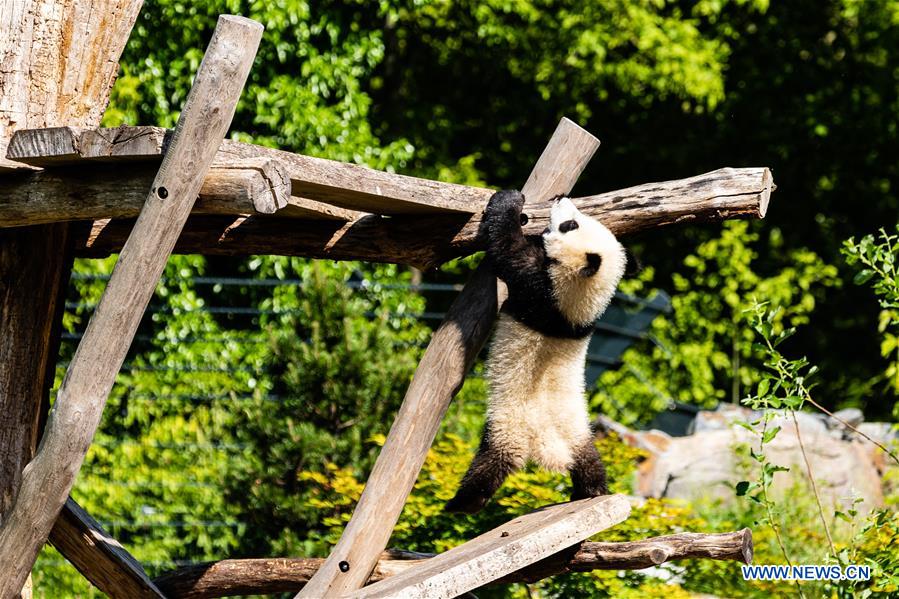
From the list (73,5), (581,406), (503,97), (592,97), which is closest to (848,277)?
(592,97)

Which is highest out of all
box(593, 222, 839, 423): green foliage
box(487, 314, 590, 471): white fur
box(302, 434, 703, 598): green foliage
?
box(487, 314, 590, 471): white fur

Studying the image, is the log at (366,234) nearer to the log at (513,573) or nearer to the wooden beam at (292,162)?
the wooden beam at (292,162)

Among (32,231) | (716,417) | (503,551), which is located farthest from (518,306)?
(716,417)

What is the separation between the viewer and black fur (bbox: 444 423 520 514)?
394cm

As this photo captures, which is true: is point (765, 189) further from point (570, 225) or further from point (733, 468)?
point (733, 468)

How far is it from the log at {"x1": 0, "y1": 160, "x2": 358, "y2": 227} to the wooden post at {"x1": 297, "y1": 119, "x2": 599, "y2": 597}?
0.71 m

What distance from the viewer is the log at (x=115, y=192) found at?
3053 millimetres

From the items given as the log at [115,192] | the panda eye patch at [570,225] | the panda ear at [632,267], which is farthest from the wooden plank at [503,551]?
the log at [115,192]

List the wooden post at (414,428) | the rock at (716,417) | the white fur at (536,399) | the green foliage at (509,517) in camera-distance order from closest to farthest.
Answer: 1. the wooden post at (414,428)
2. the white fur at (536,399)
3. the green foliage at (509,517)
4. the rock at (716,417)

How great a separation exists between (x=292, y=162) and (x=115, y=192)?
0.54 m

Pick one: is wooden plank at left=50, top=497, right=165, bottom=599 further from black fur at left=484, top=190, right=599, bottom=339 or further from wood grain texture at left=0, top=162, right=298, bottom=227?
black fur at left=484, top=190, right=599, bottom=339

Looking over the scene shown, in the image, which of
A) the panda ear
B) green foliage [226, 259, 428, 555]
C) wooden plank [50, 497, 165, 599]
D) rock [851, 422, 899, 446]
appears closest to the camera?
wooden plank [50, 497, 165, 599]

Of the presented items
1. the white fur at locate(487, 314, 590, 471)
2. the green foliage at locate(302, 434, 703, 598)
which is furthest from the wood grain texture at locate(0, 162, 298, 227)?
the green foliage at locate(302, 434, 703, 598)

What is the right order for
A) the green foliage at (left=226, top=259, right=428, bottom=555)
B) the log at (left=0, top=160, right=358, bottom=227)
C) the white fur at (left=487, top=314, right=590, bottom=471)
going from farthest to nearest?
the green foliage at (left=226, top=259, right=428, bottom=555) < the white fur at (left=487, top=314, right=590, bottom=471) < the log at (left=0, top=160, right=358, bottom=227)
